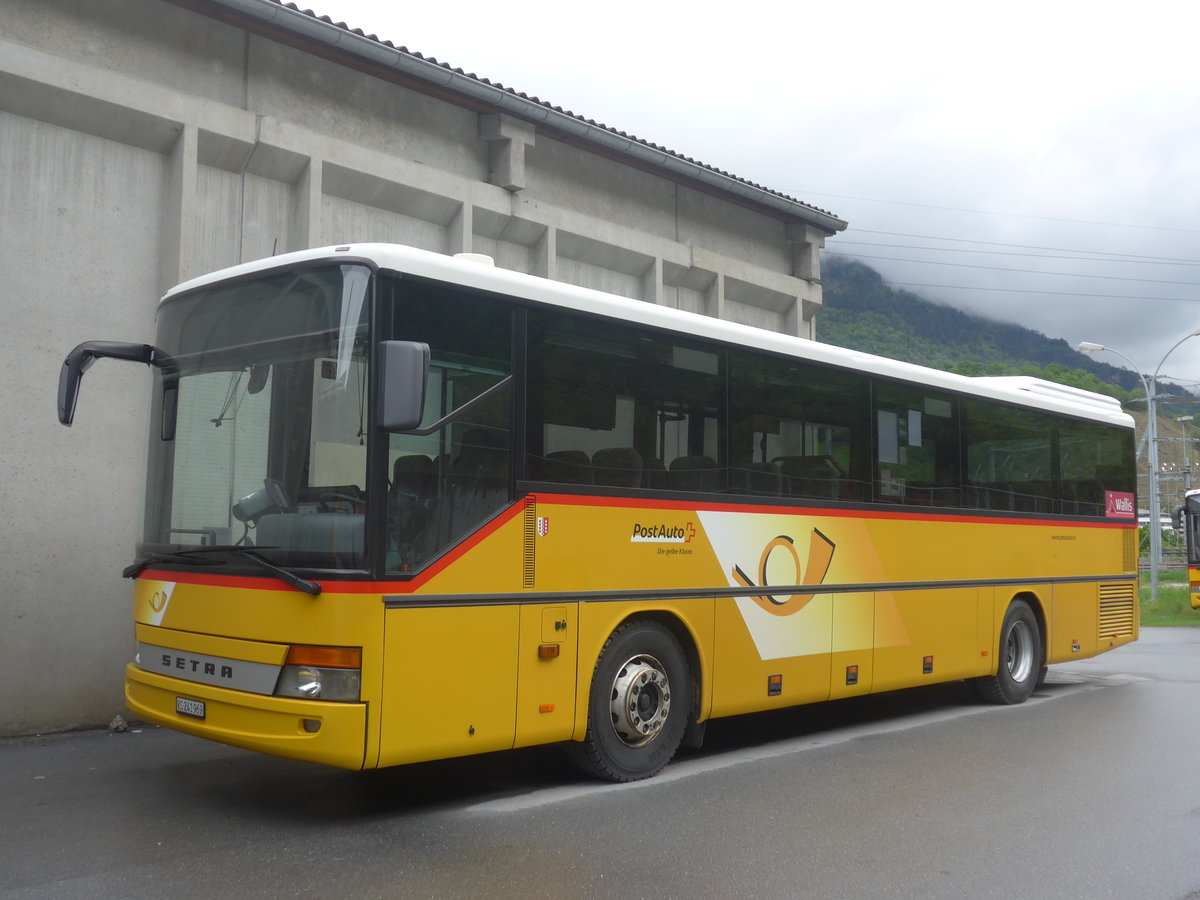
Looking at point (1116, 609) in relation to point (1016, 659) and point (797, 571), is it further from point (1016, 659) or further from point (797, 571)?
point (797, 571)

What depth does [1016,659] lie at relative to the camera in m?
11.9

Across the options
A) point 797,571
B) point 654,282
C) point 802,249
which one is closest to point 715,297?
point 654,282

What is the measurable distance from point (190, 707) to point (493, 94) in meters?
7.98

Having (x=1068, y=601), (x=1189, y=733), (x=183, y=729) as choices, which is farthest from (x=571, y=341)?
(x=1068, y=601)

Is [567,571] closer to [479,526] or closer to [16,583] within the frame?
[479,526]

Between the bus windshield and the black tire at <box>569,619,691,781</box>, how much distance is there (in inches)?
81.2

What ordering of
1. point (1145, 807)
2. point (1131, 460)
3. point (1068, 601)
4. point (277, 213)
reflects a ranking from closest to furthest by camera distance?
1. point (1145, 807)
2. point (277, 213)
3. point (1068, 601)
4. point (1131, 460)

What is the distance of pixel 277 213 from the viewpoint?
1130cm

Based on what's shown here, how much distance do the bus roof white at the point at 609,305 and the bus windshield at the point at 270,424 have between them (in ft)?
0.36

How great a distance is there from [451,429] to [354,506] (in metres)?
0.75

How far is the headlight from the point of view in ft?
19.7

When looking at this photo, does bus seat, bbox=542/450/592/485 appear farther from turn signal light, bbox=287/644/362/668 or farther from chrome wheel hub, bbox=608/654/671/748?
turn signal light, bbox=287/644/362/668

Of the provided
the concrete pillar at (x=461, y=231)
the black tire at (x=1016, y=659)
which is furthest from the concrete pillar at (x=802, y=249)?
the black tire at (x=1016, y=659)

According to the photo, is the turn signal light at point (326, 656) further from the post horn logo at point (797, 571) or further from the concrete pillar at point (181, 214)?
the concrete pillar at point (181, 214)
